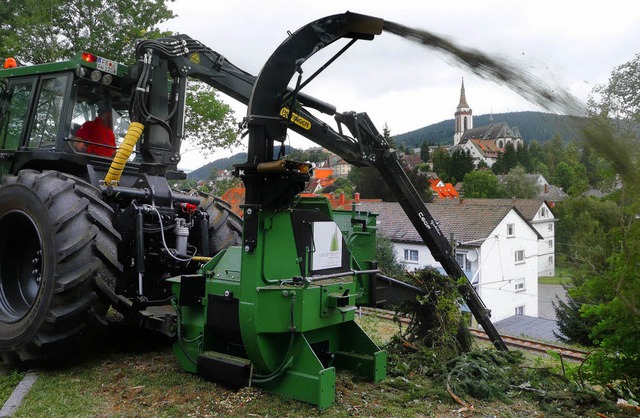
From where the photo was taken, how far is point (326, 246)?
4594 millimetres

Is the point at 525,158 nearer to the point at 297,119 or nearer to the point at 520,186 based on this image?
the point at 520,186

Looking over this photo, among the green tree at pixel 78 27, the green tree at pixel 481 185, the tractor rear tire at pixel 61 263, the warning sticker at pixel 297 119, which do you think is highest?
the green tree at pixel 481 185

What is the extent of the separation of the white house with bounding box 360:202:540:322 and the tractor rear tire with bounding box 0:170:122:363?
858 inches

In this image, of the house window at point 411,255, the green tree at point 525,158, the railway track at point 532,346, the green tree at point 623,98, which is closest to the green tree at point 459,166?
the green tree at point 525,158

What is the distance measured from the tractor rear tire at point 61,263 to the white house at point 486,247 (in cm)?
2179

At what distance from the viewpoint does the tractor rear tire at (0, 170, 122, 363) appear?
15.1ft

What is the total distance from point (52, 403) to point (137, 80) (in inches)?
133

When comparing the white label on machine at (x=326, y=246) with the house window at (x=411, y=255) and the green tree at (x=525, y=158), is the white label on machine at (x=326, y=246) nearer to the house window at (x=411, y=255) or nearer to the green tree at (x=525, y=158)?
the house window at (x=411, y=255)

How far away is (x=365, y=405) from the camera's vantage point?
4172 mm

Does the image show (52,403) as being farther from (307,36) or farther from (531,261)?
(531,261)

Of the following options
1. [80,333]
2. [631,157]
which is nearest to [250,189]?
[80,333]

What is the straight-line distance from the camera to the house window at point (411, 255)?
2820 cm

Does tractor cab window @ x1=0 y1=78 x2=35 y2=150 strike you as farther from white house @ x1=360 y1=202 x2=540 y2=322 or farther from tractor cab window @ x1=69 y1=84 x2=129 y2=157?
white house @ x1=360 y1=202 x2=540 y2=322

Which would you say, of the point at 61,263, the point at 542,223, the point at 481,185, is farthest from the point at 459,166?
the point at 61,263
